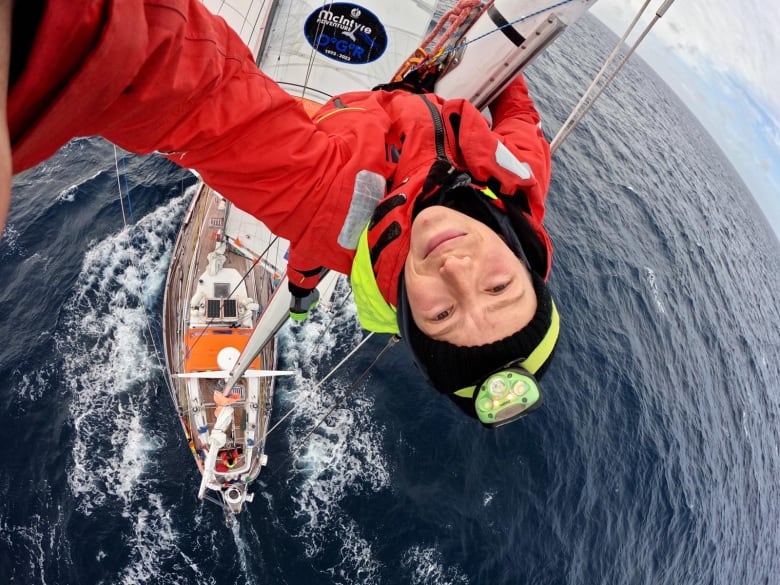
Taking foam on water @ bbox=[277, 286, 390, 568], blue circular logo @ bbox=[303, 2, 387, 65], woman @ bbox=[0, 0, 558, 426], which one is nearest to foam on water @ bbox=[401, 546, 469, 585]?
foam on water @ bbox=[277, 286, 390, 568]

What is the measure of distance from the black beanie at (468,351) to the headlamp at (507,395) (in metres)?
0.09

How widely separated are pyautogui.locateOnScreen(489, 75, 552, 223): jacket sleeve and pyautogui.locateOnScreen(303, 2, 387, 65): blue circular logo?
7.86 m

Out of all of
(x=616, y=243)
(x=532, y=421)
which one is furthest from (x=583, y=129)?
(x=532, y=421)

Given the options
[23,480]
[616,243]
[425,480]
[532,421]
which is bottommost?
[23,480]

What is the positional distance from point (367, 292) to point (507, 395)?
5.18 feet

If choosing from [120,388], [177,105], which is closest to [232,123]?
[177,105]

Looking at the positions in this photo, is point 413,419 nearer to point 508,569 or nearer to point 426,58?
point 508,569

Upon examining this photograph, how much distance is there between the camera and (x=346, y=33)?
12219 millimetres

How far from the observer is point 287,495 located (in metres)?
15.2

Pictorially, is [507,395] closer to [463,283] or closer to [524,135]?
[463,283]

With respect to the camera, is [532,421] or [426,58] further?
[532,421]

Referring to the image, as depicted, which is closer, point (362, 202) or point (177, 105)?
point (177, 105)

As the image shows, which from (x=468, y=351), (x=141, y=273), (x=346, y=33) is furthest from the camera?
(x=141, y=273)

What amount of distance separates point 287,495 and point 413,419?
230 inches
